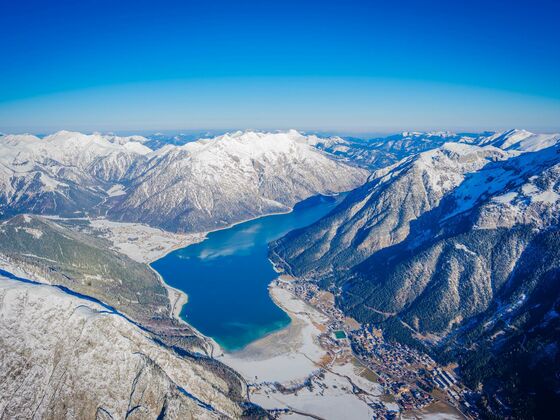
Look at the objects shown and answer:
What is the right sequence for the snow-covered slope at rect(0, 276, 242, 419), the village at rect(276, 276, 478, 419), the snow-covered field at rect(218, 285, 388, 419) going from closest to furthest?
the snow-covered slope at rect(0, 276, 242, 419) → the snow-covered field at rect(218, 285, 388, 419) → the village at rect(276, 276, 478, 419)

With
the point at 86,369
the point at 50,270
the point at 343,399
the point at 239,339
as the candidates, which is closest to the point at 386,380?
the point at 343,399

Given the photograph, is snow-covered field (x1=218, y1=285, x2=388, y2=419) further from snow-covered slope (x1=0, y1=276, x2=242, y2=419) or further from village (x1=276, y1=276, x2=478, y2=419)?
snow-covered slope (x1=0, y1=276, x2=242, y2=419)

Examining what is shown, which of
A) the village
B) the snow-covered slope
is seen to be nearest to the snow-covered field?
the village

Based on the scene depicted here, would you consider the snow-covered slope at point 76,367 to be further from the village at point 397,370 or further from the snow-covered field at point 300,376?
the village at point 397,370

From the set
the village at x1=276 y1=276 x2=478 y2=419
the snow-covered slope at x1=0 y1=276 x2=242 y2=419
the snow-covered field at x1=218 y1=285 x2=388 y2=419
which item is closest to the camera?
the snow-covered slope at x1=0 y1=276 x2=242 y2=419

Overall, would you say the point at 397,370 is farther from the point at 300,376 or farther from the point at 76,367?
the point at 76,367

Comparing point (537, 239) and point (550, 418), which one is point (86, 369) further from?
point (537, 239)

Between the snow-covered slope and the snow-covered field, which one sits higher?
the snow-covered slope
